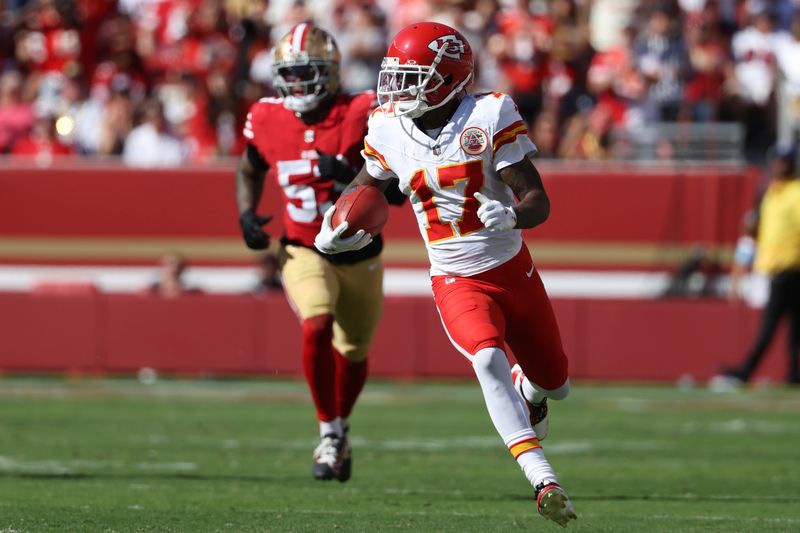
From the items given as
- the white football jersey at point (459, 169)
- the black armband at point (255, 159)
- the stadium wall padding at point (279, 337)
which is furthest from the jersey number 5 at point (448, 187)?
the stadium wall padding at point (279, 337)

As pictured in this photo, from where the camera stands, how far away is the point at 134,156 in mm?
14945

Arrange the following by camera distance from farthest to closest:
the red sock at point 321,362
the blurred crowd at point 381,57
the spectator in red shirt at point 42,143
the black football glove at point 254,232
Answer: the spectator in red shirt at point 42,143
the blurred crowd at point 381,57
the black football glove at point 254,232
the red sock at point 321,362

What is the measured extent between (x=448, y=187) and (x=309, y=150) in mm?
1868

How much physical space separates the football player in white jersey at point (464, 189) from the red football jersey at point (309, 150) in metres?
1.41

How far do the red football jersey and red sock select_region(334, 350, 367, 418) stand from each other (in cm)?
69

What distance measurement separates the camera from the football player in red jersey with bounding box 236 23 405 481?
24.0 ft

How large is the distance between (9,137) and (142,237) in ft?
5.92

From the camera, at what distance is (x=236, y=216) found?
14.8 m

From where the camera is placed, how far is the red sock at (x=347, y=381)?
7.61 meters

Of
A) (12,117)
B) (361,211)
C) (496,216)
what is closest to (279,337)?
(12,117)

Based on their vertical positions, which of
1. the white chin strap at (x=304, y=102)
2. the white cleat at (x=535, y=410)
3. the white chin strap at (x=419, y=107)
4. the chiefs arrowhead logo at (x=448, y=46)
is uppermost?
the chiefs arrowhead logo at (x=448, y=46)

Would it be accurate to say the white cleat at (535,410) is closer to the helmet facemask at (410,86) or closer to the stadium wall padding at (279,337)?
the helmet facemask at (410,86)

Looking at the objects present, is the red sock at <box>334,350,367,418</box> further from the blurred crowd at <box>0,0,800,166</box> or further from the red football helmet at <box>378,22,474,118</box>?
the blurred crowd at <box>0,0,800,166</box>

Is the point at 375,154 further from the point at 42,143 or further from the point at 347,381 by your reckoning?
the point at 42,143
